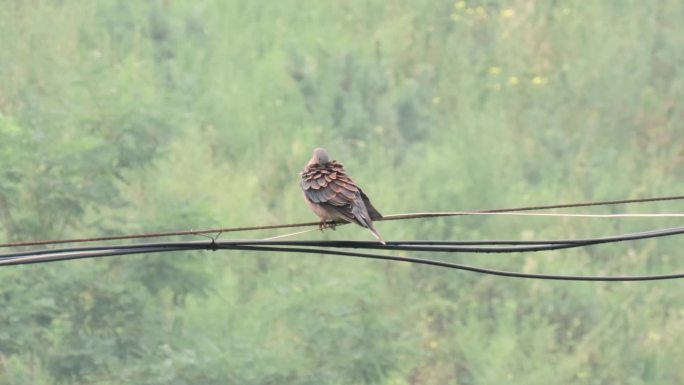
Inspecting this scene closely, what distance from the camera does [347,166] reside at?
32.4 meters

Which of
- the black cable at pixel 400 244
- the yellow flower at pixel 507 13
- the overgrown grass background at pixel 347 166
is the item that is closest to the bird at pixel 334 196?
the black cable at pixel 400 244

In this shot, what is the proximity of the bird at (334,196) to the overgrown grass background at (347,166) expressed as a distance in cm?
1193

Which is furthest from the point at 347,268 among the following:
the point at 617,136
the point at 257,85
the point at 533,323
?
the point at 617,136

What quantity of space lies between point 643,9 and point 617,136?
3108 mm

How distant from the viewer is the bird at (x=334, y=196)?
9625 mm

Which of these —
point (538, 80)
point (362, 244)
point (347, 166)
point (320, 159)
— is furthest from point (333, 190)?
point (538, 80)

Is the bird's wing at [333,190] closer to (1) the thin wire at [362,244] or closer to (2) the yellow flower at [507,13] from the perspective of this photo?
(1) the thin wire at [362,244]

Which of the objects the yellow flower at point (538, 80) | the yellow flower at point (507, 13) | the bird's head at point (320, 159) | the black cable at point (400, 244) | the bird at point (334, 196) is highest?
the yellow flower at point (507, 13)

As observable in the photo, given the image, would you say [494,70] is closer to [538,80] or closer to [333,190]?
[538,80]

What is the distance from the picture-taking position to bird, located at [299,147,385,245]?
962 cm

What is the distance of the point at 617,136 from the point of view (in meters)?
36.8

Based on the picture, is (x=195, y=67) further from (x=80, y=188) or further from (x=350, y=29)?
(x=80, y=188)

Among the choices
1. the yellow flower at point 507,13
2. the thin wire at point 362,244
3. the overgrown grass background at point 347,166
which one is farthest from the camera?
the yellow flower at point 507,13

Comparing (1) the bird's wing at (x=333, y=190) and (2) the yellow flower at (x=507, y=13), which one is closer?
(1) the bird's wing at (x=333, y=190)
